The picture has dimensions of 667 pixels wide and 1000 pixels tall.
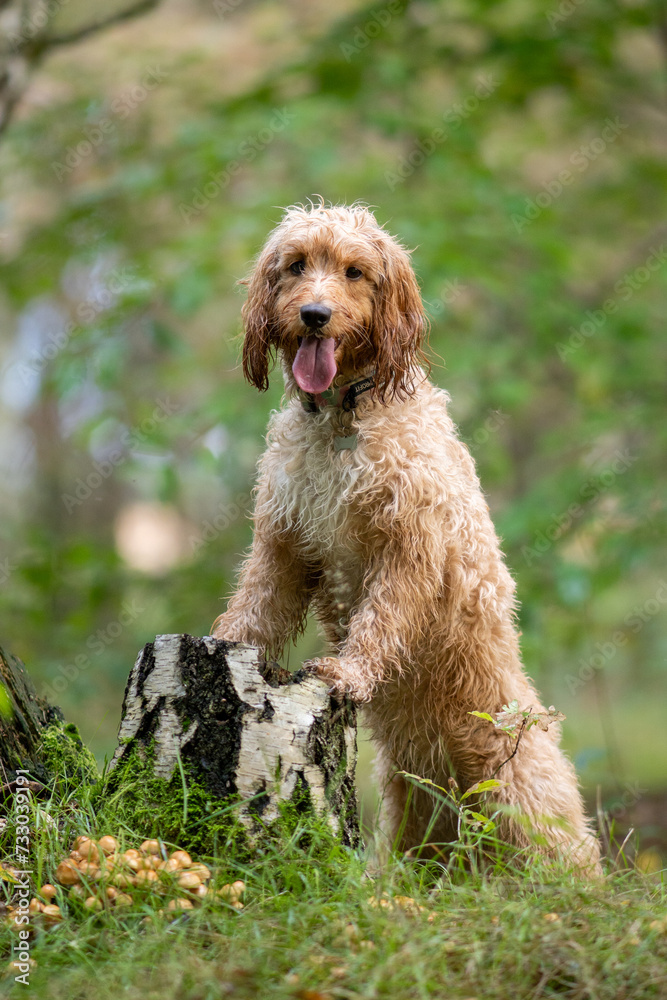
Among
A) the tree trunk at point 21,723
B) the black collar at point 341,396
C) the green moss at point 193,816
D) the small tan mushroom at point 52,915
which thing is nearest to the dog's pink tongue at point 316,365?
the black collar at point 341,396

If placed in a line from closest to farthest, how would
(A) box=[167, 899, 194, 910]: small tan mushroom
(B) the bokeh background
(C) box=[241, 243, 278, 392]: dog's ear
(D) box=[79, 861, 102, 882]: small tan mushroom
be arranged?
(A) box=[167, 899, 194, 910]: small tan mushroom < (D) box=[79, 861, 102, 882]: small tan mushroom < (C) box=[241, 243, 278, 392]: dog's ear < (B) the bokeh background

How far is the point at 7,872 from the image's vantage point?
2.89 meters

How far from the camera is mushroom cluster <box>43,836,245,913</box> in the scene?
2.72 m

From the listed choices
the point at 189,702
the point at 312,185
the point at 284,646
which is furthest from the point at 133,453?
the point at 189,702

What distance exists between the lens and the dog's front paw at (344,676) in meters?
3.42

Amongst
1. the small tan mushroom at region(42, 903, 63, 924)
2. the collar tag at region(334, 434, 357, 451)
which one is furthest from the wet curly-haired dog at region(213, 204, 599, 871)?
the small tan mushroom at region(42, 903, 63, 924)

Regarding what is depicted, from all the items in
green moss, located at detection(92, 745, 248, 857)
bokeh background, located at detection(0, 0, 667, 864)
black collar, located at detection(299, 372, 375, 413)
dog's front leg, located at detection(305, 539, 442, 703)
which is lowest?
green moss, located at detection(92, 745, 248, 857)

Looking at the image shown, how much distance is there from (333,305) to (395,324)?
310 millimetres

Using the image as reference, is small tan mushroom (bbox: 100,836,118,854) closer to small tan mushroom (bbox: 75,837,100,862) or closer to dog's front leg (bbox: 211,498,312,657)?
small tan mushroom (bbox: 75,837,100,862)

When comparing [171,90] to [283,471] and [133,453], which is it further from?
[283,471]

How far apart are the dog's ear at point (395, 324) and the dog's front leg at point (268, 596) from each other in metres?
0.76

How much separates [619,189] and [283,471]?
6500 millimetres

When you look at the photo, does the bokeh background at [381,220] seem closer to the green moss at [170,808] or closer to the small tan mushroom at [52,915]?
the green moss at [170,808]

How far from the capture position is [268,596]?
12.9 ft
